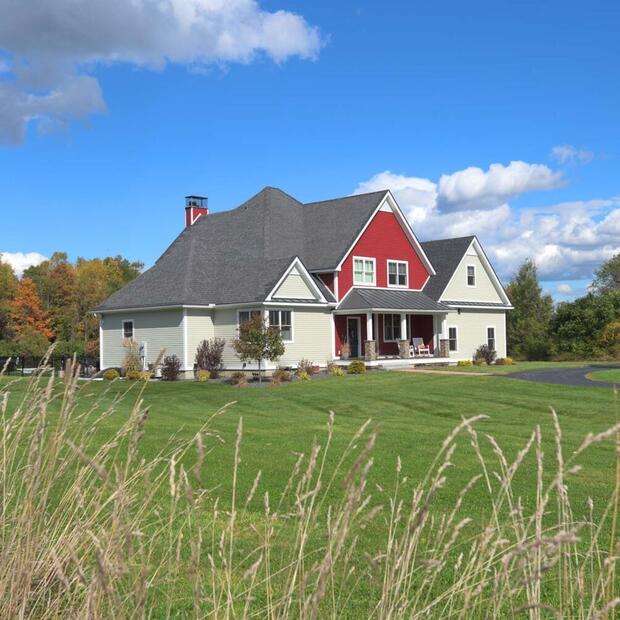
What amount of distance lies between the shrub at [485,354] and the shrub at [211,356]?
50.7 ft

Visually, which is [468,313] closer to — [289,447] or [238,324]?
[238,324]

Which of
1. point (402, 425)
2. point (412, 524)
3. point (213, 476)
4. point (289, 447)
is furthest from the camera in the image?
point (402, 425)

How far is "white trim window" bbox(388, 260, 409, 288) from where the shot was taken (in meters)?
38.8

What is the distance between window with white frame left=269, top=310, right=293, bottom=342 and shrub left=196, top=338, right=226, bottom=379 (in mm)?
2375

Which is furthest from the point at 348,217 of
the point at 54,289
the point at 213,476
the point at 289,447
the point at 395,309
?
the point at 54,289

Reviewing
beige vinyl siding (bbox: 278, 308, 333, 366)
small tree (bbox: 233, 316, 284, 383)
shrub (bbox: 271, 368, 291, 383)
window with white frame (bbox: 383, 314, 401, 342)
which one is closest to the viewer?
shrub (bbox: 271, 368, 291, 383)

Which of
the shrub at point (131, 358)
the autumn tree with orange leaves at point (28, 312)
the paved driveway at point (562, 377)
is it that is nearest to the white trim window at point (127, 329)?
the shrub at point (131, 358)

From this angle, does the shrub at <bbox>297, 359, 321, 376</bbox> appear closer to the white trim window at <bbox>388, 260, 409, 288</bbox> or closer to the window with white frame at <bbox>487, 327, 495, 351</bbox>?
the white trim window at <bbox>388, 260, 409, 288</bbox>

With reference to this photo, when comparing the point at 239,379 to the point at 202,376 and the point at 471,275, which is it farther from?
the point at 471,275

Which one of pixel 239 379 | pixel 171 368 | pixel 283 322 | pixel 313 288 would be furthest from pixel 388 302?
pixel 171 368

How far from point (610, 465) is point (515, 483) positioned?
2257 mm

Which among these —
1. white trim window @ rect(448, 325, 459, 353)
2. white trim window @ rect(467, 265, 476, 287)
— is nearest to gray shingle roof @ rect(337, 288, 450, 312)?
white trim window @ rect(448, 325, 459, 353)

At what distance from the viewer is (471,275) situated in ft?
140

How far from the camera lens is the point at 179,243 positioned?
127 ft
